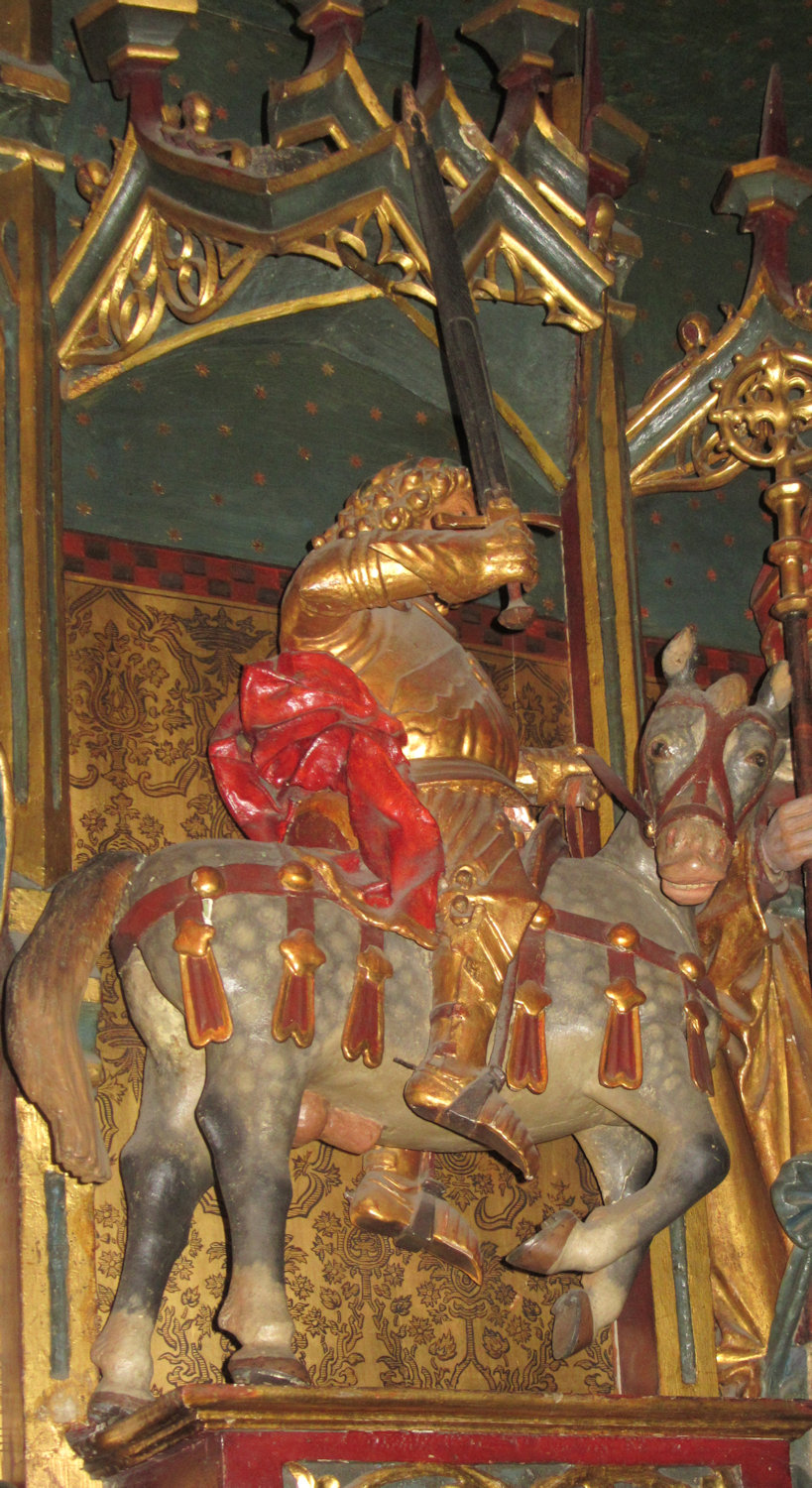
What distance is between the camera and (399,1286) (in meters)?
4.29

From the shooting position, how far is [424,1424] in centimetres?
345

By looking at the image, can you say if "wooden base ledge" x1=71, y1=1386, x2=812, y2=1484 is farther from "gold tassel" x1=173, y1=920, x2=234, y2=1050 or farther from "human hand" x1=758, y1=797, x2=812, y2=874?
"human hand" x1=758, y1=797, x2=812, y2=874

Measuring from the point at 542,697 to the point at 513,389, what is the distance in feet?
2.28

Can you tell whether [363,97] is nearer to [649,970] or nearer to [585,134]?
[585,134]

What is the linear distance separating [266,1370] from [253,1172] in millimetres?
322

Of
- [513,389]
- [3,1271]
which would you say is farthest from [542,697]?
[3,1271]

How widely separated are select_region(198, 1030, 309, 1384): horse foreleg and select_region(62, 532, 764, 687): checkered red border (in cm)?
125

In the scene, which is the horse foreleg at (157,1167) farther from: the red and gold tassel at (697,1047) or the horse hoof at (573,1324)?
the red and gold tassel at (697,1047)

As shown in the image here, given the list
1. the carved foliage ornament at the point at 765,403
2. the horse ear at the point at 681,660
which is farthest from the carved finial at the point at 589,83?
the horse ear at the point at 681,660

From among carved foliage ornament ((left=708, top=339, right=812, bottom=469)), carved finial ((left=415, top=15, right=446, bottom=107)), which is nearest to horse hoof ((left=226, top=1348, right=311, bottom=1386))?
carved foliage ornament ((left=708, top=339, right=812, bottom=469))

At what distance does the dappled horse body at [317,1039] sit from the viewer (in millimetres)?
3570

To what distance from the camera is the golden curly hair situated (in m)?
4.12

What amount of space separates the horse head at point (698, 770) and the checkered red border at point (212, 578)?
738 millimetres

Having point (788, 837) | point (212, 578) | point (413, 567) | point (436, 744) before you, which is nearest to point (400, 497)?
point (413, 567)
